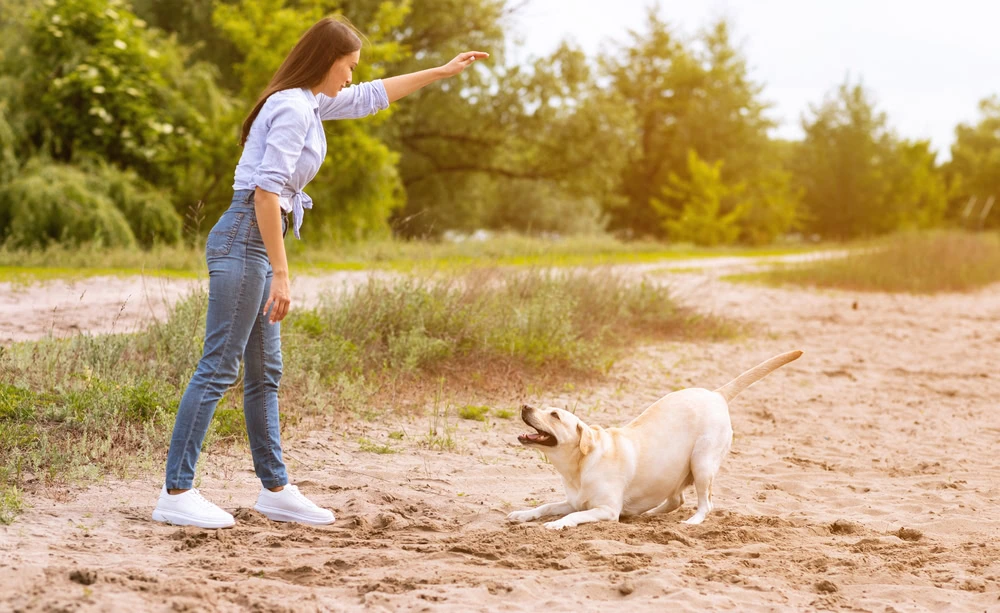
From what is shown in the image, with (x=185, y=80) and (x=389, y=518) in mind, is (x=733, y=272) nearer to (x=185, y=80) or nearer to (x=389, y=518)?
(x=185, y=80)

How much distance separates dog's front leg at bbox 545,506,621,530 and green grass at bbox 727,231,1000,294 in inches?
572

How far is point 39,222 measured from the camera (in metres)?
14.3

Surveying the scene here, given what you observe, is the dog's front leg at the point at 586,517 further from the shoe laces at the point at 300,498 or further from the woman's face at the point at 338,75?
the woman's face at the point at 338,75

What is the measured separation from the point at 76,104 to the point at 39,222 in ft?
10.7

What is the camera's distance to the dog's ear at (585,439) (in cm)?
516

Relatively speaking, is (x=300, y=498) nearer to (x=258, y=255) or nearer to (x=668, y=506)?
(x=258, y=255)

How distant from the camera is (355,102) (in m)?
5.24

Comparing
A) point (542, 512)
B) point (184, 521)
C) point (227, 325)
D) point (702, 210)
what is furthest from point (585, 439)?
point (702, 210)

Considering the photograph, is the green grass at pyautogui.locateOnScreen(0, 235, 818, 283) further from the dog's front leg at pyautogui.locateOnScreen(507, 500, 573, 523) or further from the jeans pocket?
the jeans pocket

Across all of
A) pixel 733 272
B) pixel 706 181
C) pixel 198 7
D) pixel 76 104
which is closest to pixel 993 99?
pixel 706 181

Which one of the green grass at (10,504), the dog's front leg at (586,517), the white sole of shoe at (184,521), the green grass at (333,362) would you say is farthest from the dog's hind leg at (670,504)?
the green grass at (10,504)

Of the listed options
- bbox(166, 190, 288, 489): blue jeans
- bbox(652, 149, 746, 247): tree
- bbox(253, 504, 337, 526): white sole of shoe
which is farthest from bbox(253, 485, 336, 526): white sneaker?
bbox(652, 149, 746, 247): tree

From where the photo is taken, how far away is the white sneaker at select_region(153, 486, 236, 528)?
472 centimetres

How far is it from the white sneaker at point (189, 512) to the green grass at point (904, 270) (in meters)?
15.6
